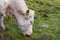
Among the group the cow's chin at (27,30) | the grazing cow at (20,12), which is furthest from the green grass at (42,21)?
the grazing cow at (20,12)

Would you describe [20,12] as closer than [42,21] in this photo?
Yes

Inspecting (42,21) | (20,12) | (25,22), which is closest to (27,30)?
(25,22)

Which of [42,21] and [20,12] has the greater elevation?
[20,12]

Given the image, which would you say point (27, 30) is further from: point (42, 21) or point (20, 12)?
point (42, 21)

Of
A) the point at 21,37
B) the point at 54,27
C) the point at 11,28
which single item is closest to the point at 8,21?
the point at 11,28

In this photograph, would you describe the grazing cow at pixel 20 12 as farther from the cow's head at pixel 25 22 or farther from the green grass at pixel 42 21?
the green grass at pixel 42 21

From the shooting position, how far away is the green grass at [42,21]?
7094 mm

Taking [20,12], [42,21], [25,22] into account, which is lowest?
[42,21]

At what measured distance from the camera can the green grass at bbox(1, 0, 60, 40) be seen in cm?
709

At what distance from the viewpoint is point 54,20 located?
800cm

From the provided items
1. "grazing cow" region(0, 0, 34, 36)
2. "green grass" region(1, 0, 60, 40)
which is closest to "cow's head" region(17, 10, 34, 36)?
"grazing cow" region(0, 0, 34, 36)

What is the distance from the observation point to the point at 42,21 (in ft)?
25.9

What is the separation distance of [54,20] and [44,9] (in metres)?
0.77

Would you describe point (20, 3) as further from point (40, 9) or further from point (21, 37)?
point (40, 9)
